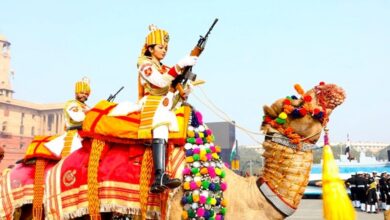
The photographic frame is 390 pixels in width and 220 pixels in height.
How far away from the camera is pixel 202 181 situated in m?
4.77

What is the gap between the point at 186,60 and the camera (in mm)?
4836

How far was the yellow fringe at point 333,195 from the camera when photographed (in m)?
4.49

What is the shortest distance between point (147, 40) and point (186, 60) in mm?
834

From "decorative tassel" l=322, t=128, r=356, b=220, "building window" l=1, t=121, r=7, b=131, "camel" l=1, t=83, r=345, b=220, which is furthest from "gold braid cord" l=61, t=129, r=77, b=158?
"building window" l=1, t=121, r=7, b=131

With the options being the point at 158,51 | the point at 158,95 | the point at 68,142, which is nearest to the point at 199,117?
the point at 158,95

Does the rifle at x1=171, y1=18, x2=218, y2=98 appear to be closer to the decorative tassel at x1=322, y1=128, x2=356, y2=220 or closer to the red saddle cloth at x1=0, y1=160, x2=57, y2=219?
the decorative tassel at x1=322, y1=128, x2=356, y2=220

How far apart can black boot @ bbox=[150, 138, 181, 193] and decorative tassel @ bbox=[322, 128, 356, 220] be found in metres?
1.51

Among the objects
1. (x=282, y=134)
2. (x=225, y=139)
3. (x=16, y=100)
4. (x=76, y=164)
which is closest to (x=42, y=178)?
(x=76, y=164)

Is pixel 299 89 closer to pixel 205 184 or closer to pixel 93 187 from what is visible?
pixel 205 184

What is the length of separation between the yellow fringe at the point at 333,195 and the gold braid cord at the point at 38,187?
13.9 ft

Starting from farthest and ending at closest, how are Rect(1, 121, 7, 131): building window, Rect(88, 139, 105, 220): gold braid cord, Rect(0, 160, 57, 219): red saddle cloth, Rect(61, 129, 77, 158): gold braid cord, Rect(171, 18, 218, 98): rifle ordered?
Rect(1, 121, 7, 131): building window, Rect(61, 129, 77, 158): gold braid cord, Rect(0, 160, 57, 219): red saddle cloth, Rect(88, 139, 105, 220): gold braid cord, Rect(171, 18, 218, 98): rifle

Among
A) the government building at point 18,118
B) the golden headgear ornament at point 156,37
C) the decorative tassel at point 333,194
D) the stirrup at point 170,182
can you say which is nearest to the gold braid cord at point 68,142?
the golden headgear ornament at point 156,37

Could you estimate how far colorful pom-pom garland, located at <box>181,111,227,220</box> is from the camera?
15.4 feet

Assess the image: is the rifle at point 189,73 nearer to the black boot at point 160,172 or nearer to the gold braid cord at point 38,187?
the black boot at point 160,172
